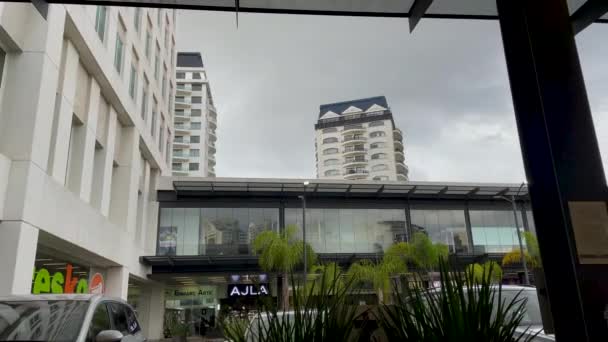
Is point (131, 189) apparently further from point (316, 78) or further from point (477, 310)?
point (316, 78)

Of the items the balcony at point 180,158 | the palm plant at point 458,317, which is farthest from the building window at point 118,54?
the balcony at point 180,158

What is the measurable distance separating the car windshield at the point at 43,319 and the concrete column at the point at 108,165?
609 inches

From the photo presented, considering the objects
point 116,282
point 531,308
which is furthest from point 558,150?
point 116,282

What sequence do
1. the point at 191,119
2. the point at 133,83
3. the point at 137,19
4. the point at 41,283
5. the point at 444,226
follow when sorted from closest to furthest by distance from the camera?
the point at 41,283 → the point at 133,83 → the point at 137,19 → the point at 444,226 → the point at 191,119

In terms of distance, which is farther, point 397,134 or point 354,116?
point 354,116

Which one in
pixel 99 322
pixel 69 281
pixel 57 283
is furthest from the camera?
pixel 69 281

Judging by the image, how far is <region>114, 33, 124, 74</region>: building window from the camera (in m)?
21.7

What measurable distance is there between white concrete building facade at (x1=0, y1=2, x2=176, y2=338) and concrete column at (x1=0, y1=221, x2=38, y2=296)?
25 mm

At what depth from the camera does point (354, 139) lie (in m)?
115

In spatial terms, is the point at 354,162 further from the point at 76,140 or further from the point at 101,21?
the point at 76,140

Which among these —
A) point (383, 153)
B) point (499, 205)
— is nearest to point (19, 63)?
point (499, 205)

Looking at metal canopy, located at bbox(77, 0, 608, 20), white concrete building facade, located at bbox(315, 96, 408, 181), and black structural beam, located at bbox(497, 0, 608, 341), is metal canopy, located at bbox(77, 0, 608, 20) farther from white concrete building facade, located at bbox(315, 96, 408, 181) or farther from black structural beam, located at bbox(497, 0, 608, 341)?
white concrete building facade, located at bbox(315, 96, 408, 181)

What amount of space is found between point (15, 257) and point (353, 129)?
107 metres

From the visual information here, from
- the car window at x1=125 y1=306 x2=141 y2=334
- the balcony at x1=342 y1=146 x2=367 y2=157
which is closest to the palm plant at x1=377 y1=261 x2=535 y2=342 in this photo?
the car window at x1=125 y1=306 x2=141 y2=334
